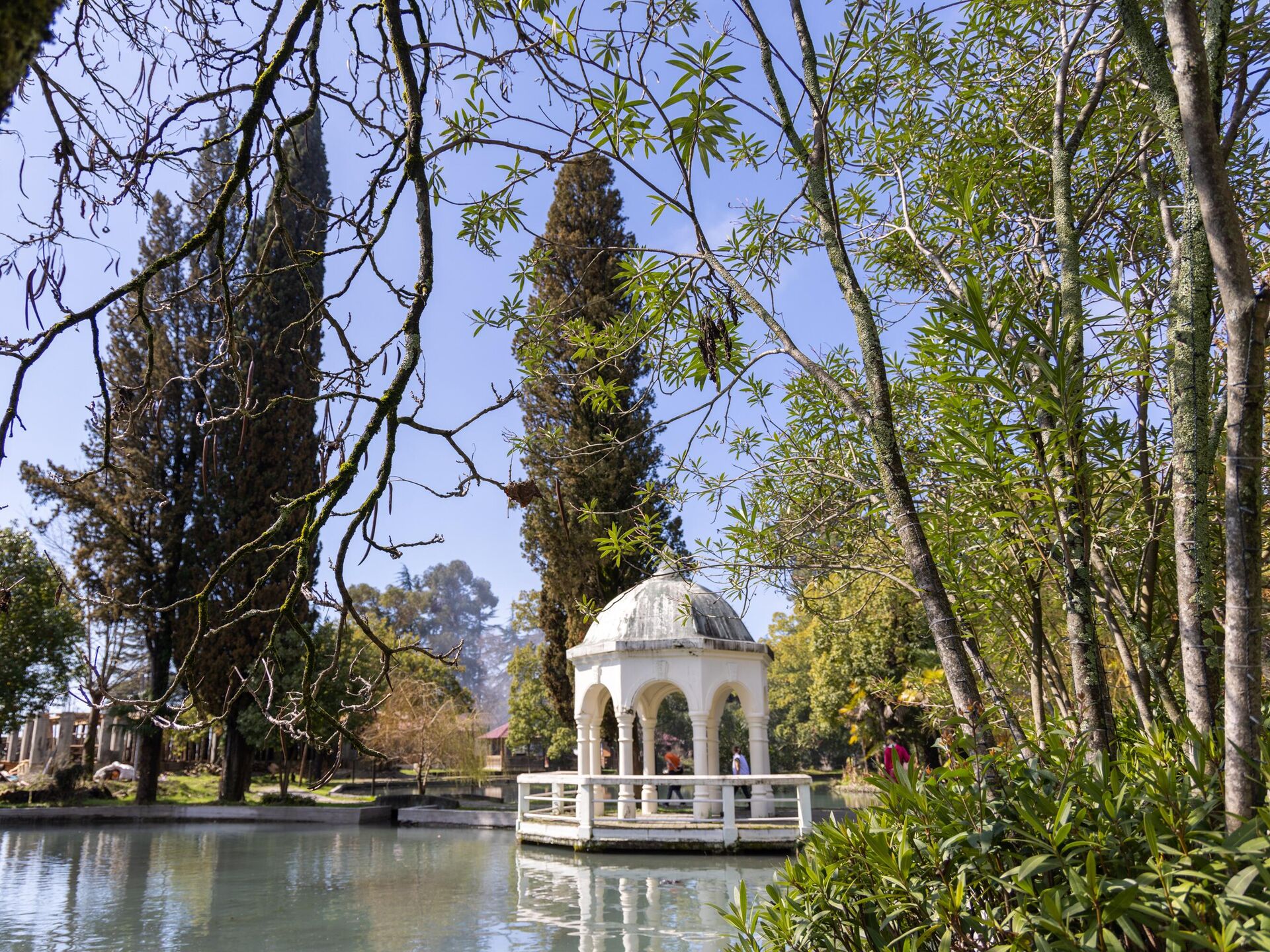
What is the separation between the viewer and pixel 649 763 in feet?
52.2

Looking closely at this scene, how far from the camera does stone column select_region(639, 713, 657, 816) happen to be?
1500 centimetres

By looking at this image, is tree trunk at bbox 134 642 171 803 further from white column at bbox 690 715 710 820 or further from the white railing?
white column at bbox 690 715 710 820

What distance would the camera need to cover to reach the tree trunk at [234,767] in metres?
22.2

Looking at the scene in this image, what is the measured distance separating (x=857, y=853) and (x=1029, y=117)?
4305 millimetres

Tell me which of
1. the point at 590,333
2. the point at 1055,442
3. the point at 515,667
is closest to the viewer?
the point at 1055,442

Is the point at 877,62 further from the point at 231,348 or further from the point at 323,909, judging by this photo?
the point at 323,909

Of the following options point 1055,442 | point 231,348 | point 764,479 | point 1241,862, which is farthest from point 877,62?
point 1241,862

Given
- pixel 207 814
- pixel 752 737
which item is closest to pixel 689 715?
pixel 752 737

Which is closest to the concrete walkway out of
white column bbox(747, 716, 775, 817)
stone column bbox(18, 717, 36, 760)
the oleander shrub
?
white column bbox(747, 716, 775, 817)

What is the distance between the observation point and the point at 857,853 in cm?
316

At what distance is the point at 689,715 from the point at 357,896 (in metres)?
6.23

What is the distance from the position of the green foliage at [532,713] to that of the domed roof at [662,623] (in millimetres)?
17742

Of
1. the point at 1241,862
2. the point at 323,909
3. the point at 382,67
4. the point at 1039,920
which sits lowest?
the point at 323,909

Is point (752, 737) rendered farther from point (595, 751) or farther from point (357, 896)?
point (357, 896)
